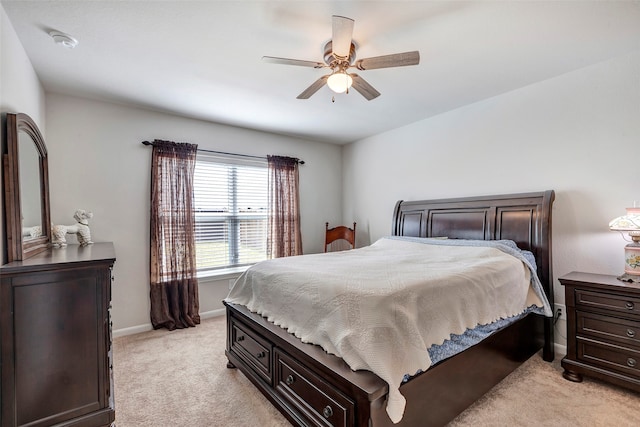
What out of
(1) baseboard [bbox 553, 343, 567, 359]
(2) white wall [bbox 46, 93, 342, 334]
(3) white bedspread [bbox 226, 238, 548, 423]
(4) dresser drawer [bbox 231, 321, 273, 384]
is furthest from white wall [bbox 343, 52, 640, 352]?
(2) white wall [bbox 46, 93, 342, 334]

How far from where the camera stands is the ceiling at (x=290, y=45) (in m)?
1.75

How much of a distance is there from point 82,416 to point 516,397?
8.80 ft

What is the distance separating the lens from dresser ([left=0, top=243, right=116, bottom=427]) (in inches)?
57.2

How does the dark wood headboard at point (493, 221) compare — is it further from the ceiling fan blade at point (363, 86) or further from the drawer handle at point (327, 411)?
the drawer handle at point (327, 411)

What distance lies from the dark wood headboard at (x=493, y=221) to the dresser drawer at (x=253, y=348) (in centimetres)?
231

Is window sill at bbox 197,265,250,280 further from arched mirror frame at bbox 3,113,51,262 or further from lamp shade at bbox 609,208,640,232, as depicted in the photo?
lamp shade at bbox 609,208,640,232

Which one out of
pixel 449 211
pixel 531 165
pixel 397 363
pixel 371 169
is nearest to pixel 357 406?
pixel 397 363

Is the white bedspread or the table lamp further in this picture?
the table lamp

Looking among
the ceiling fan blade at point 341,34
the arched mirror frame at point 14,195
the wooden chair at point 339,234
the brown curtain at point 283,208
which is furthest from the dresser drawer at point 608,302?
the arched mirror frame at point 14,195

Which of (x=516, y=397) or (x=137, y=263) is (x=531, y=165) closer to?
(x=516, y=397)

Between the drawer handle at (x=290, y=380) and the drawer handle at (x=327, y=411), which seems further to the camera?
the drawer handle at (x=290, y=380)

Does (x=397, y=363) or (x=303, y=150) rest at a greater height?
(x=303, y=150)

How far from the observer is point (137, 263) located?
3248 mm

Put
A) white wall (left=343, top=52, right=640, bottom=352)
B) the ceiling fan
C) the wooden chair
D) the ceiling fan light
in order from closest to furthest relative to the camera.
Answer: the ceiling fan < the ceiling fan light < white wall (left=343, top=52, right=640, bottom=352) < the wooden chair
